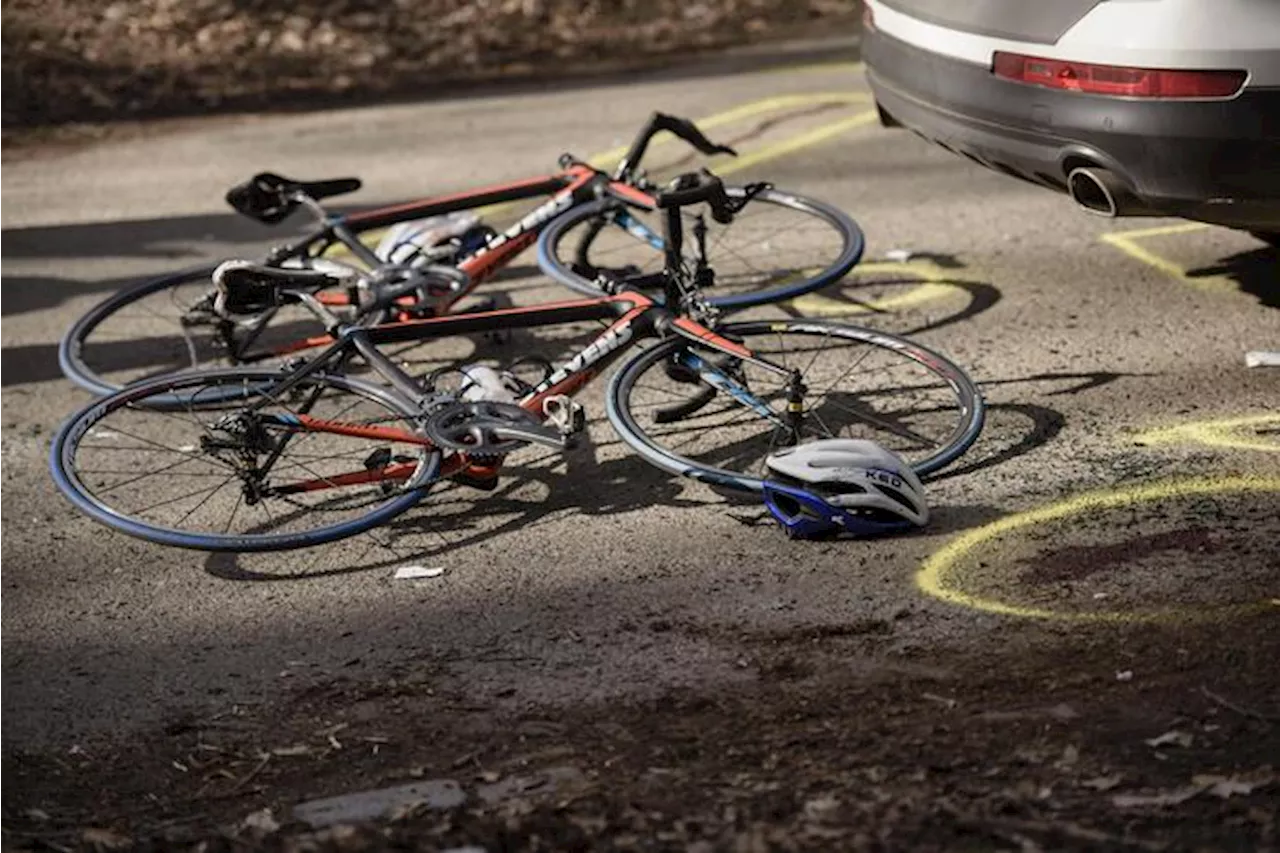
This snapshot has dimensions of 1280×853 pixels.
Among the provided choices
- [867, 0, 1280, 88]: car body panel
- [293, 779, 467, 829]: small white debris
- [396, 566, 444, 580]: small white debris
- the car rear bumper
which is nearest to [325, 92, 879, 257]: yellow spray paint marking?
the car rear bumper

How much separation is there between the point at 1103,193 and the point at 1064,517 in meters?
1.40

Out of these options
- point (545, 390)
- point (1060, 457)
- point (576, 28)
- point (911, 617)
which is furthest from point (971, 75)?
point (576, 28)

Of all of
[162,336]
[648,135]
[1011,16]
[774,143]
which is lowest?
[162,336]

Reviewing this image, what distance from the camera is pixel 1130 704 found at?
490 centimetres

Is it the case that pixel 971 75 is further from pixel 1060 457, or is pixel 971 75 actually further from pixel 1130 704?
pixel 1130 704

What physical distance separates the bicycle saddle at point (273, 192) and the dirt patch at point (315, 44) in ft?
16.3

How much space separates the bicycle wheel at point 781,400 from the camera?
6.54 m

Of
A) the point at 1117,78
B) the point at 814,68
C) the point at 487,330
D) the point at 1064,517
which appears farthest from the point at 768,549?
the point at 814,68

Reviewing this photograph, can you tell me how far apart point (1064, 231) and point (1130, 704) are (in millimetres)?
4567

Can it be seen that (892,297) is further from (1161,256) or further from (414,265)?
(414,265)

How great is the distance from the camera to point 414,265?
767cm

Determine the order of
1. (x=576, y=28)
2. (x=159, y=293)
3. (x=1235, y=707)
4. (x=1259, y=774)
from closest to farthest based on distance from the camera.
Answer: (x=1259, y=774), (x=1235, y=707), (x=159, y=293), (x=576, y=28)

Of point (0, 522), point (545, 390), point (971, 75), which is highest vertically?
point (971, 75)

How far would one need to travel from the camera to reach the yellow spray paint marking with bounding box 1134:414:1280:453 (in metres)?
6.62
